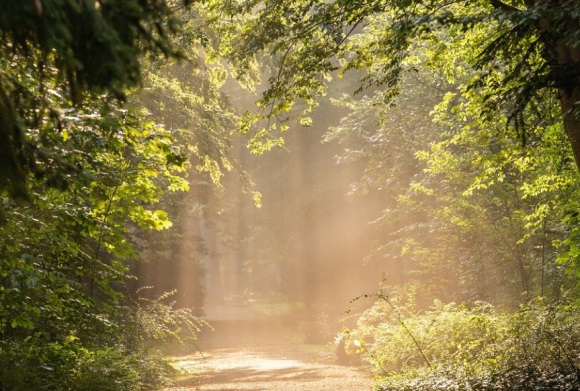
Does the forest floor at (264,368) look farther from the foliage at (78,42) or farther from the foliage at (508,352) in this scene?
the foliage at (78,42)

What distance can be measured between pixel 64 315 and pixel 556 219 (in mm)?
11328

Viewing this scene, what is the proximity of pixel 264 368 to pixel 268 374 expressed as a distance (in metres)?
2.43

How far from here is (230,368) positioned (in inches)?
875

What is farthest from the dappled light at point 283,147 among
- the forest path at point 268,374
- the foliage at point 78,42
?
the forest path at point 268,374

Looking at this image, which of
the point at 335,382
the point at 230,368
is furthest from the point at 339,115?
the point at 335,382

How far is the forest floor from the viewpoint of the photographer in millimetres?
15539

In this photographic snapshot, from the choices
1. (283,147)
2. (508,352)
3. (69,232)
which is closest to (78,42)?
(69,232)

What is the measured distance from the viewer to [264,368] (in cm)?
2178

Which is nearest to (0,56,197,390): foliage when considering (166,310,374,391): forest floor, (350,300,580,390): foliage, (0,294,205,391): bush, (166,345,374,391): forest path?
(0,294,205,391): bush

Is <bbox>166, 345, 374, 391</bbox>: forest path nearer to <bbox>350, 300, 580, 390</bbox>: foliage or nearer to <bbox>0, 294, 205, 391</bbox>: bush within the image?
<bbox>350, 300, 580, 390</bbox>: foliage

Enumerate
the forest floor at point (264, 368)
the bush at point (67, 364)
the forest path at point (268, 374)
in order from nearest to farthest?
the bush at point (67, 364), the forest path at point (268, 374), the forest floor at point (264, 368)

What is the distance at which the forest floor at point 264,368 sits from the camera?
15.5 m

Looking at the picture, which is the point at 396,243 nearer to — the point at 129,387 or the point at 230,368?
the point at 230,368

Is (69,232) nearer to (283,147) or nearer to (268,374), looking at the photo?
(283,147)
